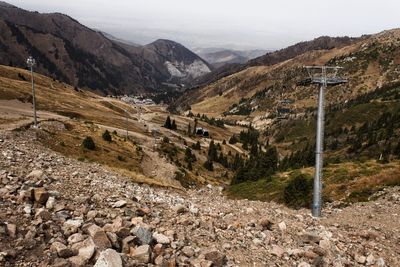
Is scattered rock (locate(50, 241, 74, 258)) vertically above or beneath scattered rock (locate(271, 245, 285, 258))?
above

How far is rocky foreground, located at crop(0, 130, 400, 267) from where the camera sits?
15164mm

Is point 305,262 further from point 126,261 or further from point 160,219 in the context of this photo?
point 126,261

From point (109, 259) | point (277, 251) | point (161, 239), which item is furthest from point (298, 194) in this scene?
point (109, 259)

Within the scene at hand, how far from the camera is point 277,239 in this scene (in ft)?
74.2

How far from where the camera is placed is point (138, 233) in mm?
17500

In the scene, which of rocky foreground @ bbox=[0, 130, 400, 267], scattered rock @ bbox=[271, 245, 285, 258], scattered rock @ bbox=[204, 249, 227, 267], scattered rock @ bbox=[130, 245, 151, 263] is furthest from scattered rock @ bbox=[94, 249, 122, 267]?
scattered rock @ bbox=[271, 245, 285, 258]

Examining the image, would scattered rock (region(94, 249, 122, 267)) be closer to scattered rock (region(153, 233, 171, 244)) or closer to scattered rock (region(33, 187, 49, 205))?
scattered rock (region(153, 233, 171, 244))

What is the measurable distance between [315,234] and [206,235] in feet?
26.3

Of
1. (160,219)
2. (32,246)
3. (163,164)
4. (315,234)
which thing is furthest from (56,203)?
(163,164)

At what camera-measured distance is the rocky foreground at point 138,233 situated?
49.8 feet

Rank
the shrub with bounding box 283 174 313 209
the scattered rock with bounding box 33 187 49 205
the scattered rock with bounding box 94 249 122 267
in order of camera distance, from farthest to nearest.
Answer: the shrub with bounding box 283 174 313 209, the scattered rock with bounding box 33 187 49 205, the scattered rock with bounding box 94 249 122 267

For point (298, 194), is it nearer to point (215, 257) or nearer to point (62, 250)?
point (215, 257)

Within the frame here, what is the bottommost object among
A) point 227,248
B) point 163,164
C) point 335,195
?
point 163,164

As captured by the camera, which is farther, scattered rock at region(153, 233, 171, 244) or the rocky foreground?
scattered rock at region(153, 233, 171, 244)
